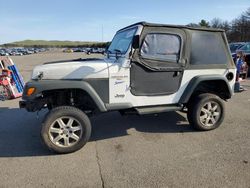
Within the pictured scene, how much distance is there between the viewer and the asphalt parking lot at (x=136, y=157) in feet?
11.4

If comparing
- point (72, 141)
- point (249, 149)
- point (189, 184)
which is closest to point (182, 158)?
point (189, 184)

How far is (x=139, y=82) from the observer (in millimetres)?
4758

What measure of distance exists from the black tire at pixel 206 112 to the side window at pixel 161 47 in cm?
99

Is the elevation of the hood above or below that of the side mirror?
below

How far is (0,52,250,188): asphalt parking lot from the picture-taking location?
11.4 ft

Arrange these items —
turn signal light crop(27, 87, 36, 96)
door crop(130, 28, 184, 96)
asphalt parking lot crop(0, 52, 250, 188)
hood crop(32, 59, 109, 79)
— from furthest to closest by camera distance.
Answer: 1. door crop(130, 28, 184, 96)
2. hood crop(32, 59, 109, 79)
3. turn signal light crop(27, 87, 36, 96)
4. asphalt parking lot crop(0, 52, 250, 188)

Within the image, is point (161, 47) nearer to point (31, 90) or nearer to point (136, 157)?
point (136, 157)

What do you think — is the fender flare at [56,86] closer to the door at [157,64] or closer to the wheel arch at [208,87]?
the door at [157,64]

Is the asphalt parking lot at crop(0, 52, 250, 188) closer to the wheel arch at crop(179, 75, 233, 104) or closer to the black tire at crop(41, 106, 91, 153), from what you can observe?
the black tire at crop(41, 106, 91, 153)

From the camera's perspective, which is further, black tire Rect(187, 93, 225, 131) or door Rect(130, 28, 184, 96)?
black tire Rect(187, 93, 225, 131)

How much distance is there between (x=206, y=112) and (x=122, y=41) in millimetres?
2224

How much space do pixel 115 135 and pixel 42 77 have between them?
1.85 m

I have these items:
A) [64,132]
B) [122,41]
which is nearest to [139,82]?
[122,41]

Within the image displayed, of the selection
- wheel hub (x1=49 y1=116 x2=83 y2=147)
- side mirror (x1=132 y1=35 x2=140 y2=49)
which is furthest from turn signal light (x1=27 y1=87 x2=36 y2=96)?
side mirror (x1=132 y1=35 x2=140 y2=49)
